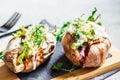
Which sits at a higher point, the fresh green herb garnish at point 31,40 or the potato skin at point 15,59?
the fresh green herb garnish at point 31,40

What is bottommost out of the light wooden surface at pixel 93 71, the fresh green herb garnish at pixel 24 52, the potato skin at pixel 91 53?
the light wooden surface at pixel 93 71

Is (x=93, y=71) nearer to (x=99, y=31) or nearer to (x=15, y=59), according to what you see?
(x=99, y=31)

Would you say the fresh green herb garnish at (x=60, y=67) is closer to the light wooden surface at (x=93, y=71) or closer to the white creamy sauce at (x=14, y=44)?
the light wooden surface at (x=93, y=71)

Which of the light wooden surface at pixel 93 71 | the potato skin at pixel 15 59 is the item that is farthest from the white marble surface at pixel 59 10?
the potato skin at pixel 15 59

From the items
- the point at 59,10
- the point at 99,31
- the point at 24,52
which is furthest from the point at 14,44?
the point at 59,10

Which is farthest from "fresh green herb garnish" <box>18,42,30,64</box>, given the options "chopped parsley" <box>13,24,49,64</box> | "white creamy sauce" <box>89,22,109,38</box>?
"white creamy sauce" <box>89,22,109,38</box>

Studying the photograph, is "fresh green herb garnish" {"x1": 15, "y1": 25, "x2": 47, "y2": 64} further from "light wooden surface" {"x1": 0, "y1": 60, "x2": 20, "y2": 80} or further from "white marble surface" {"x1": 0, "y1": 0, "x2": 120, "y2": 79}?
"white marble surface" {"x1": 0, "y1": 0, "x2": 120, "y2": 79}
